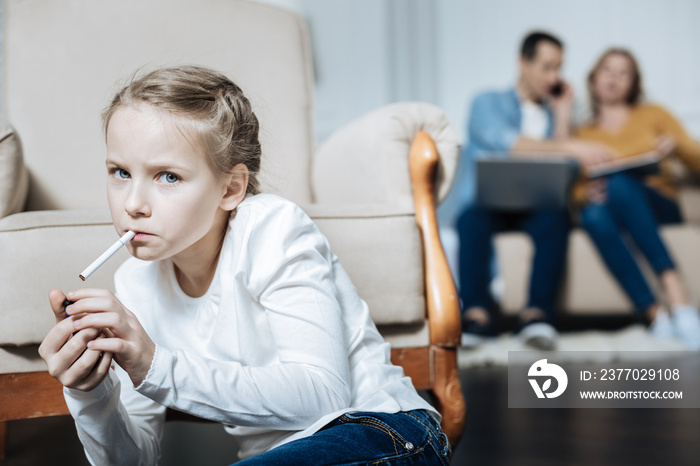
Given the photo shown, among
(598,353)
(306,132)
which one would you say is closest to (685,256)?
(598,353)

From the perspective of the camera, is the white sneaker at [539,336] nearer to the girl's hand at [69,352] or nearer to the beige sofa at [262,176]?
the beige sofa at [262,176]

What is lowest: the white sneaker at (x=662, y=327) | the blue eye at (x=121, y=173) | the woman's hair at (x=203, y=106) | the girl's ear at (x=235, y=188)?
the white sneaker at (x=662, y=327)

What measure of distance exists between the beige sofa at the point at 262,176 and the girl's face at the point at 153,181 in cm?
18

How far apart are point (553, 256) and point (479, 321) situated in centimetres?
33

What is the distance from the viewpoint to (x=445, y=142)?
950 millimetres

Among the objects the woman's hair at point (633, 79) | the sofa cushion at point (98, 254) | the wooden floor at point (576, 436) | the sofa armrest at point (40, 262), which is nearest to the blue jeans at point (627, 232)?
the woman's hair at point (633, 79)

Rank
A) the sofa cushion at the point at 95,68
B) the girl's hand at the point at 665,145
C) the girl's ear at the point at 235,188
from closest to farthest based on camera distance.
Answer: the girl's ear at the point at 235,188 < the sofa cushion at the point at 95,68 < the girl's hand at the point at 665,145

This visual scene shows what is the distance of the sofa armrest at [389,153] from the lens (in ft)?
2.96

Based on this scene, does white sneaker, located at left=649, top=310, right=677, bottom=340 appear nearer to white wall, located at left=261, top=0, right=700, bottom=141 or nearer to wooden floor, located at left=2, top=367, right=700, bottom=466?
wooden floor, located at left=2, top=367, right=700, bottom=466

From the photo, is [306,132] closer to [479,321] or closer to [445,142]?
[445,142]

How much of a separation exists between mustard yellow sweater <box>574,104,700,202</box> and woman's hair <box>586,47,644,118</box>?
0.13ft

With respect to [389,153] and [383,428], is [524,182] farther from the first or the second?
[383,428]

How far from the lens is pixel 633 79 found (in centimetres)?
234

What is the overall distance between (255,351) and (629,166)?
1709 mm
